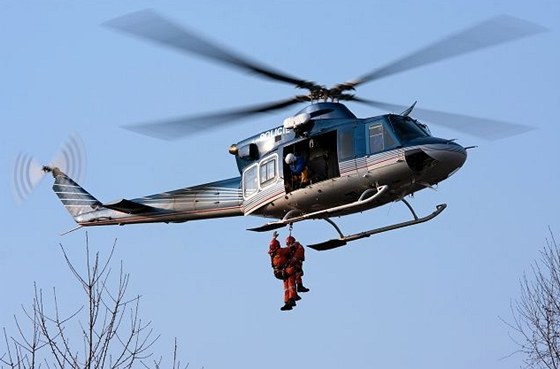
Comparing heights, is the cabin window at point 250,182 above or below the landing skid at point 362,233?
above

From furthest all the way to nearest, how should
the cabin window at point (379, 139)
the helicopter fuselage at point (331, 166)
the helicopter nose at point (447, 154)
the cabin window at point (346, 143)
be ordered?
the cabin window at point (346, 143) → the cabin window at point (379, 139) → the helicopter fuselage at point (331, 166) → the helicopter nose at point (447, 154)

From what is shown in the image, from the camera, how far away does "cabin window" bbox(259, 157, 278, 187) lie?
24.2 m

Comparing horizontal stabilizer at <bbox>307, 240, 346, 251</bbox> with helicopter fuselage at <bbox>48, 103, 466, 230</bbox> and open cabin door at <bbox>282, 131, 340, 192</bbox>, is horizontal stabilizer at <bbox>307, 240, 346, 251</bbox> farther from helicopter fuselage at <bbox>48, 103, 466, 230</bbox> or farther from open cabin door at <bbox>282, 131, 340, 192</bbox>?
open cabin door at <bbox>282, 131, 340, 192</bbox>

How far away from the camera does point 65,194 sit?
29.6m

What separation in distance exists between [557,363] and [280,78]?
7285mm

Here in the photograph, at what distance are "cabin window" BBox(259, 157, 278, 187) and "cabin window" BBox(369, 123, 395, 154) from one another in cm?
209

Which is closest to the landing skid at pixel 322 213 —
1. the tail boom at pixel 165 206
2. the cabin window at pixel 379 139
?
the cabin window at pixel 379 139

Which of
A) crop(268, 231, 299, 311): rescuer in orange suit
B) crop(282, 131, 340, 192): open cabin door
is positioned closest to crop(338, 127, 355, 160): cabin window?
crop(282, 131, 340, 192): open cabin door

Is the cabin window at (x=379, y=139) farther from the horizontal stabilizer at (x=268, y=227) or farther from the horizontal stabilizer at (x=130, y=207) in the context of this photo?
the horizontal stabilizer at (x=130, y=207)

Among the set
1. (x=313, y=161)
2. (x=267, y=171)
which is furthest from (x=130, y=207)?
(x=313, y=161)

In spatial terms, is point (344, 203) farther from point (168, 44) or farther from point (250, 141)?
point (168, 44)

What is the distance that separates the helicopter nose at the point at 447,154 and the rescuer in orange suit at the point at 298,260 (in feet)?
10.3

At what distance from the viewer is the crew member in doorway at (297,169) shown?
77.6 feet

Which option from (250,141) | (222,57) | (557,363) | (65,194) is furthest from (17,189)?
(557,363)
